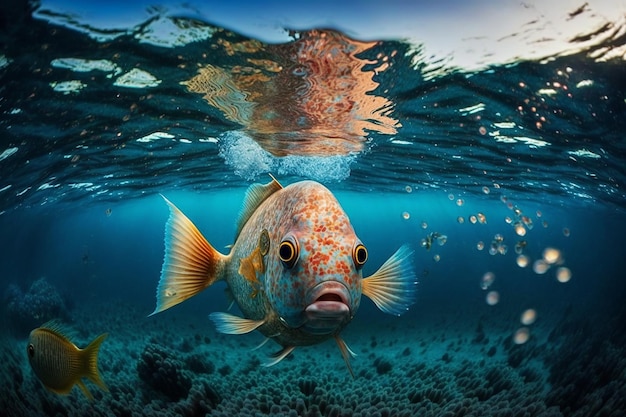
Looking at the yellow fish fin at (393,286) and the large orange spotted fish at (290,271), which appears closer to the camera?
the large orange spotted fish at (290,271)

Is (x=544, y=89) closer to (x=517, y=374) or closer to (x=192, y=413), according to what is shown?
(x=517, y=374)

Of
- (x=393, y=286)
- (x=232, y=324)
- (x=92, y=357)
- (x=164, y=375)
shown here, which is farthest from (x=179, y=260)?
(x=164, y=375)

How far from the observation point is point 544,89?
10.3 metres

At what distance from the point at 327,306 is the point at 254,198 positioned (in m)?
2.21

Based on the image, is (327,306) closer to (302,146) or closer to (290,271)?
(290,271)

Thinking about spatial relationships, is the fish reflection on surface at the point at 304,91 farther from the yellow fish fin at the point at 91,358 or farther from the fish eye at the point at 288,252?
the yellow fish fin at the point at 91,358

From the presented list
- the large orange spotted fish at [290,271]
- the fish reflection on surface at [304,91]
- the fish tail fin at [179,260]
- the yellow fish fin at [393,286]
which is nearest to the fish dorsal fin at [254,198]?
the large orange spotted fish at [290,271]

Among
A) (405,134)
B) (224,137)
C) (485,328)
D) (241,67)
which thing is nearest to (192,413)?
(241,67)

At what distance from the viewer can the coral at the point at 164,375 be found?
9.18m

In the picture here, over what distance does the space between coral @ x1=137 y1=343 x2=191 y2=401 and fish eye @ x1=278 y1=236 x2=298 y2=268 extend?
7.59 m

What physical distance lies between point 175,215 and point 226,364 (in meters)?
11.4

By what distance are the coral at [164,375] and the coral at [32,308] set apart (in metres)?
13.4

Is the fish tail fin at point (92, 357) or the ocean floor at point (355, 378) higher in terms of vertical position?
the fish tail fin at point (92, 357)

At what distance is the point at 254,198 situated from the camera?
477 cm
